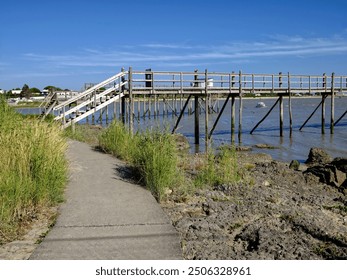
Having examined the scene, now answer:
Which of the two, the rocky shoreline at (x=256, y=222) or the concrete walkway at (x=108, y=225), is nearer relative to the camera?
the concrete walkway at (x=108, y=225)

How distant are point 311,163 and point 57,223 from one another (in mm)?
12064

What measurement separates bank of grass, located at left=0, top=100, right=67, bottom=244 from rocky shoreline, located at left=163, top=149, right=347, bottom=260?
2.02m

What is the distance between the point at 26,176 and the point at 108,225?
169 centimetres

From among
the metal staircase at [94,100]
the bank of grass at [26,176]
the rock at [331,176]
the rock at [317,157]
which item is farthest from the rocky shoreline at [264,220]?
the metal staircase at [94,100]

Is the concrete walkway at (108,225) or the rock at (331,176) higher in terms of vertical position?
the concrete walkway at (108,225)

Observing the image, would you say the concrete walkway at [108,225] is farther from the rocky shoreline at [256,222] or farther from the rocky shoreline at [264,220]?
the rocky shoreline at [264,220]

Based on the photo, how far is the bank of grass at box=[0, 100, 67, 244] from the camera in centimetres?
599

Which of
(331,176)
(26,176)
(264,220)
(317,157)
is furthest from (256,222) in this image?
(317,157)

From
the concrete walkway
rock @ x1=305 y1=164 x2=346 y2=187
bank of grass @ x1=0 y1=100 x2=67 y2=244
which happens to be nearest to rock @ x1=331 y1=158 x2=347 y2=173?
rock @ x1=305 y1=164 x2=346 y2=187

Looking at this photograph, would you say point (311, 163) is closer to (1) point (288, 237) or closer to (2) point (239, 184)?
(2) point (239, 184)

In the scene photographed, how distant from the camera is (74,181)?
27.7 feet

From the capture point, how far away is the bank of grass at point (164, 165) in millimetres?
7965

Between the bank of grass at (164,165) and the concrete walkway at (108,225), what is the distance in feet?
1.23

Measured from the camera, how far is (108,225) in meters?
5.99
